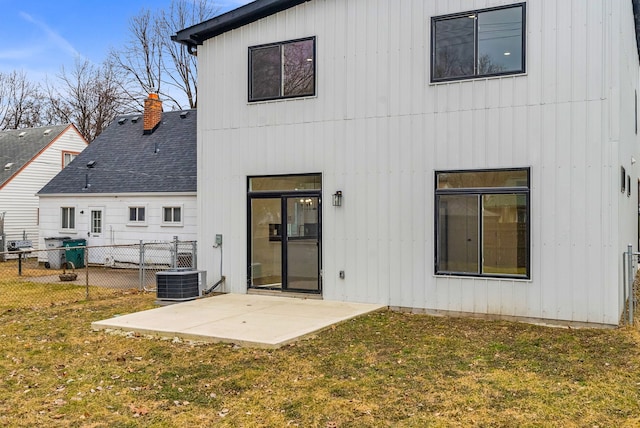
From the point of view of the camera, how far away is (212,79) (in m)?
10.6

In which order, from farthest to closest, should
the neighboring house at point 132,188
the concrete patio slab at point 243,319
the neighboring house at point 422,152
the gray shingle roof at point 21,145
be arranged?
the gray shingle roof at point 21,145, the neighboring house at point 132,188, the neighboring house at point 422,152, the concrete patio slab at point 243,319

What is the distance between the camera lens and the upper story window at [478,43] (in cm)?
810

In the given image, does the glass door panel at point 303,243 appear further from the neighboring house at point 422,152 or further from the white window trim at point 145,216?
the white window trim at point 145,216

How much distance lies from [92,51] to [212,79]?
2871cm

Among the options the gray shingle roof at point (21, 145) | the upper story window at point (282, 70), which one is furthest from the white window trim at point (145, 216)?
the gray shingle roof at point (21, 145)

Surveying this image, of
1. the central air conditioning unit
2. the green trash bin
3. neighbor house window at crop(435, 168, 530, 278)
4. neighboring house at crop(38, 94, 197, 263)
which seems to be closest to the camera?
neighbor house window at crop(435, 168, 530, 278)

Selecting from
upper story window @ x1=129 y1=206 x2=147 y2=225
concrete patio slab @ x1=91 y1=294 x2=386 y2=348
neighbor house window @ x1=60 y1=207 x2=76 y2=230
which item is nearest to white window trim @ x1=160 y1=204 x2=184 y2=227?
upper story window @ x1=129 y1=206 x2=147 y2=225

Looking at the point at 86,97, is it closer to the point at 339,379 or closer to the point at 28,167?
the point at 28,167

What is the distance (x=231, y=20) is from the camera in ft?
33.4

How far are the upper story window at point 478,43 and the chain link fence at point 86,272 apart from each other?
602 centimetres

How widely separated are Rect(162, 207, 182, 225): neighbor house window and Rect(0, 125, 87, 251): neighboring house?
983 centimetres

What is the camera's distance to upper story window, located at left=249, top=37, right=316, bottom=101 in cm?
970

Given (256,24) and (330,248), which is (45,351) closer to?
(330,248)

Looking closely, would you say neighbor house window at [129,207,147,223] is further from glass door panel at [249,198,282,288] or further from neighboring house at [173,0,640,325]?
glass door panel at [249,198,282,288]
